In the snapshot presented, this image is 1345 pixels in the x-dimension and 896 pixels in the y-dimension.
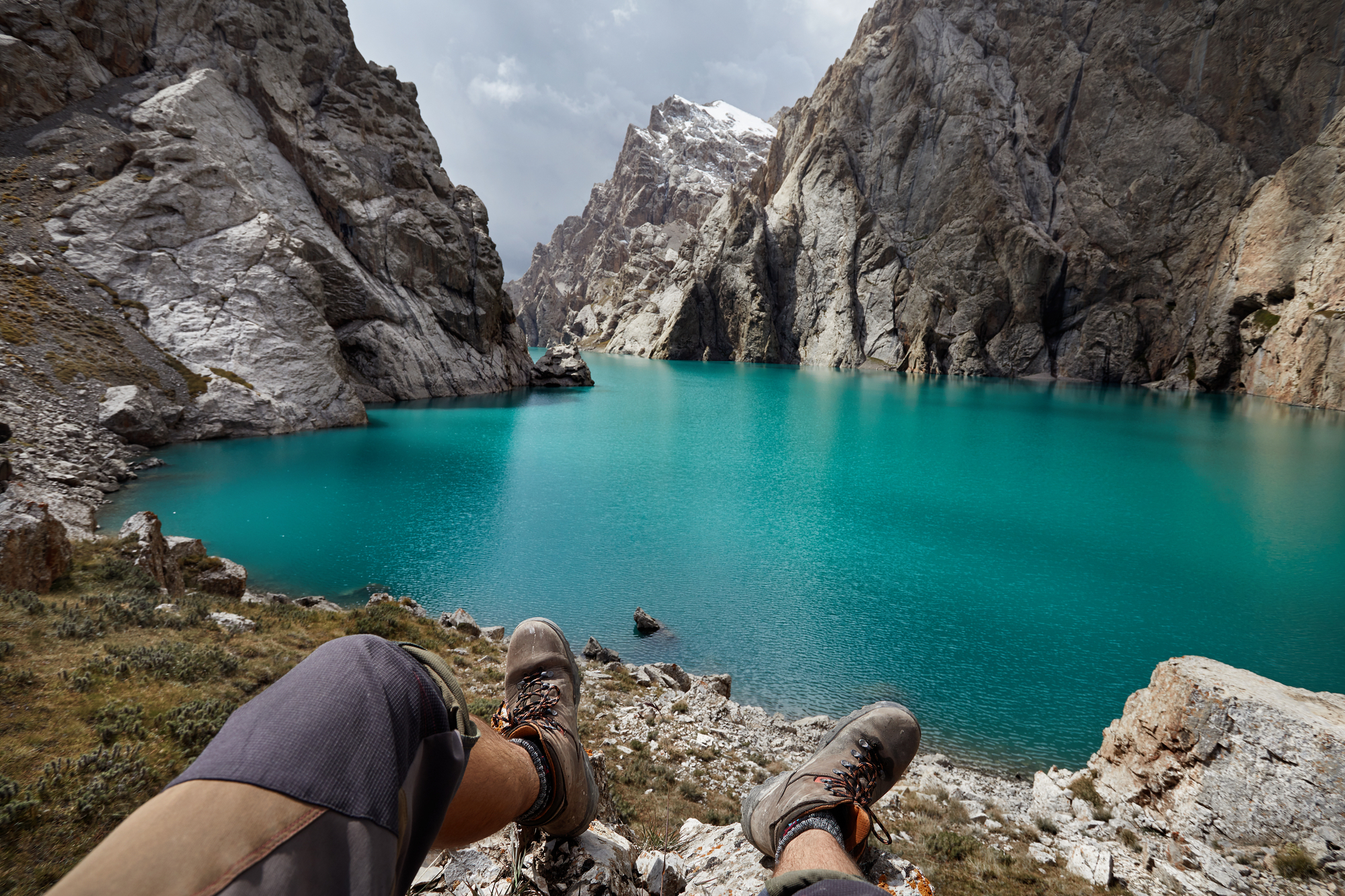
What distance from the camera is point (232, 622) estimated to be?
7.93 meters

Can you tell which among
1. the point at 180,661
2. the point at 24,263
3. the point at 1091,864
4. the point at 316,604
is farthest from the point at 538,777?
the point at 24,263

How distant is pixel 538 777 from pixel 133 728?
359 centimetres

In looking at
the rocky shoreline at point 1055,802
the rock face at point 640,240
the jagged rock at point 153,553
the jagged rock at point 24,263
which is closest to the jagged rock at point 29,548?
the rocky shoreline at point 1055,802

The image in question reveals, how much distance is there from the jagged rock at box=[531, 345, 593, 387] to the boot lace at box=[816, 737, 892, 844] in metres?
59.0

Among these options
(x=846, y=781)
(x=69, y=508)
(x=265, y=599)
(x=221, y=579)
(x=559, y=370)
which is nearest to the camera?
(x=846, y=781)

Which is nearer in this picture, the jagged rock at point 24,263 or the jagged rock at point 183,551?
the jagged rock at point 183,551

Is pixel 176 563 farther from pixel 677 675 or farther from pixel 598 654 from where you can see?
pixel 677 675

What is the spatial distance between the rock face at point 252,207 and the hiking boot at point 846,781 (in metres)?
30.6

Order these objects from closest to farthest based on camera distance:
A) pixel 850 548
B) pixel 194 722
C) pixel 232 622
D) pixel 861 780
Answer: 1. pixel 861 780
2. pixel 194 722
3. pixel 232 622
4. pixel 850 548

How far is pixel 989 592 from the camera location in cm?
1480

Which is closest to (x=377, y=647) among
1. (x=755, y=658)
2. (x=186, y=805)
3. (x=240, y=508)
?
→ (x=186, y=805)

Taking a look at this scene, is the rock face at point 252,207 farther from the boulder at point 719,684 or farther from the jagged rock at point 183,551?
the boulder at point 719,684

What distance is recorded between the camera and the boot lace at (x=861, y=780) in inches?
142

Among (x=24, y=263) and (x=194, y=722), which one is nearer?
(x=194, y=722)
